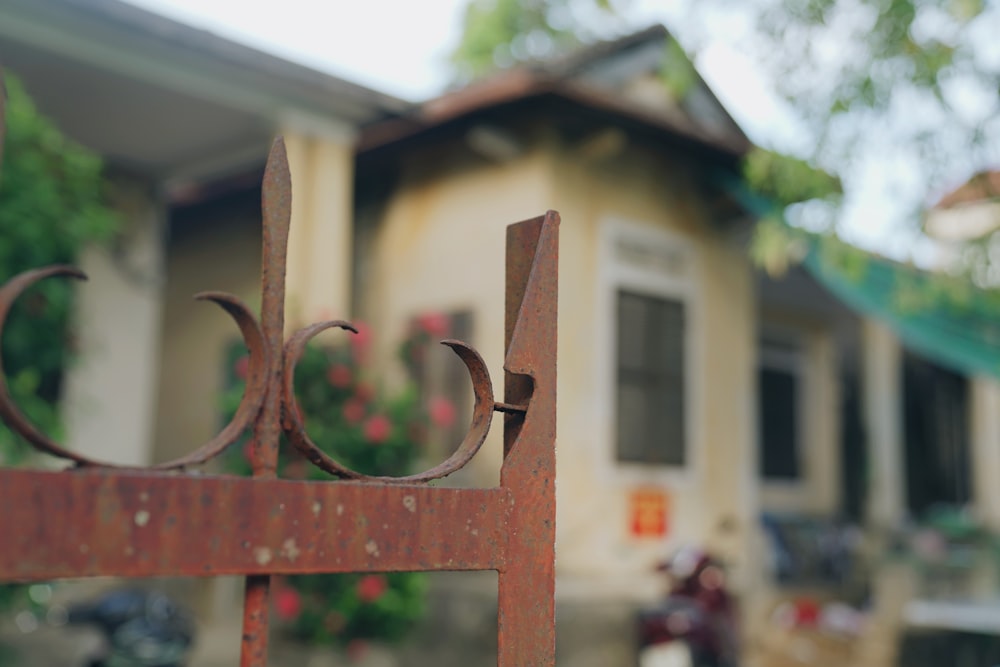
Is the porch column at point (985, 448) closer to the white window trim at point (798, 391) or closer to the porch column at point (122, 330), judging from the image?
the white window trim at point (798, 391)

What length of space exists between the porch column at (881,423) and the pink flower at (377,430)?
6031 millimetres

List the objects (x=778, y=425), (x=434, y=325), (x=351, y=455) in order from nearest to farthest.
A: 1. (x=351, y=455)
2. (x=434, y=325)
3. (x=778, y=425)

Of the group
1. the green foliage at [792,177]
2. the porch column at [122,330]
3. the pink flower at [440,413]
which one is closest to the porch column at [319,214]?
the pink flower at [440,413]

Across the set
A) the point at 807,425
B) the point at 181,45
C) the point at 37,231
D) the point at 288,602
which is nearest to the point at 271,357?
the point at 37,231

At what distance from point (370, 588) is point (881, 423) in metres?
6.41

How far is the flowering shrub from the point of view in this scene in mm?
5625

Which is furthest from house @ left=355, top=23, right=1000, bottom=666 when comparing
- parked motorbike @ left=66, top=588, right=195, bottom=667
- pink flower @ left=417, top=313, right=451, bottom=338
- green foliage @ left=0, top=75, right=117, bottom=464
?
green foliage @ left=0, top=75, right=117, bottom=464

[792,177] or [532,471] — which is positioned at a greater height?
[792,177]

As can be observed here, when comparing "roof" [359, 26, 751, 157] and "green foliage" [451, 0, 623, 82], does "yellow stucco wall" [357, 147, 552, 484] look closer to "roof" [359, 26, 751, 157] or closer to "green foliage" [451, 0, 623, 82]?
"roof" [359, 26, 751, 157]

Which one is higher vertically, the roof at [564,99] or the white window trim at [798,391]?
the roof at [564,99]

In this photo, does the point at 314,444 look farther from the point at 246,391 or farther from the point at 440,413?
the point at 440,413

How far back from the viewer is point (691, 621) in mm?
5594

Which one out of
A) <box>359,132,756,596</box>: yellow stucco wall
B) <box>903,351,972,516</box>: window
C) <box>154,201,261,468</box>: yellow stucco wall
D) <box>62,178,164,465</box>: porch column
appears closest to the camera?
<box>359,132,756,596</box>: yellow stucco wall

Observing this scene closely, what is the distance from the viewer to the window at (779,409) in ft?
32.8
